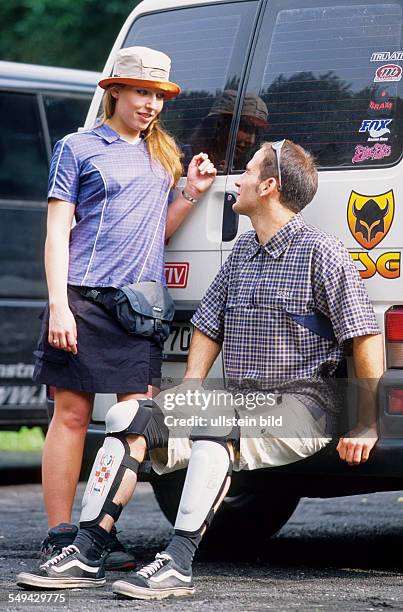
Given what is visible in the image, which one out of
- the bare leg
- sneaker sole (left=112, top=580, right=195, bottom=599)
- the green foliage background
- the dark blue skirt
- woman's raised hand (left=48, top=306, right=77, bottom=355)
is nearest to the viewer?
sneaker sole (left=112, top=580, right=195, bottom=599)

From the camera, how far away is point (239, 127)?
589 cm

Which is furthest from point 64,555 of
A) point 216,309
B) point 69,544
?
point 216,309

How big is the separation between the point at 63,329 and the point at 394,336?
1.17 meters

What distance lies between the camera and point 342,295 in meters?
5.29

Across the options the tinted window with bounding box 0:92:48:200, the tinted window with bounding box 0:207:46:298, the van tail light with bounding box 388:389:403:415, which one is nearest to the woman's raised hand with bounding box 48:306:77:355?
the van tail light with bounding box 388:389:403:415

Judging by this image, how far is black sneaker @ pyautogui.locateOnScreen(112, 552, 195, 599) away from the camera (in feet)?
16.6

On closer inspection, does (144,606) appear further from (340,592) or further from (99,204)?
(99,204)

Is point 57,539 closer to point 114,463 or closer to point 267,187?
point 114,463

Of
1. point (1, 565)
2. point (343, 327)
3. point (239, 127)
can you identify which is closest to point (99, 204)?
point (239, 127)

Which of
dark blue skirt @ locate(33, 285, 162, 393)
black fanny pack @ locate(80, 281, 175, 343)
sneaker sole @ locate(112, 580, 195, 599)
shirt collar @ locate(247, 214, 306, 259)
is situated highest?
shirt collar @ locate(247, 214, 306, 259)

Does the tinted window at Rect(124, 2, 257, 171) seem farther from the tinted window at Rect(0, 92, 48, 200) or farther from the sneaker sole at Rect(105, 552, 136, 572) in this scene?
the tinted window at Rect(0, 92, 48, 200)

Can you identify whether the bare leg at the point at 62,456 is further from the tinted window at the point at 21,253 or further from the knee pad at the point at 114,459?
the tinted window at the point at 21,253

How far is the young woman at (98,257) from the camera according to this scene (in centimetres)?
566

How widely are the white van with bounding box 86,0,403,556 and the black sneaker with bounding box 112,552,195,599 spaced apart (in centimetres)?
64
